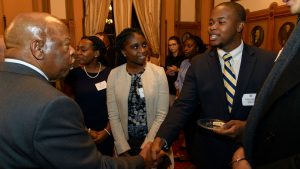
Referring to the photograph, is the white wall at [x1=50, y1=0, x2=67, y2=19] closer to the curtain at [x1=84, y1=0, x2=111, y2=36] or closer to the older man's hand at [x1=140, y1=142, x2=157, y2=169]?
the curtain at [x1=84, y1=0, x2=111, y2=36]

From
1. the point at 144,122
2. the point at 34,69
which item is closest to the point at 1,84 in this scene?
the point at 34,69

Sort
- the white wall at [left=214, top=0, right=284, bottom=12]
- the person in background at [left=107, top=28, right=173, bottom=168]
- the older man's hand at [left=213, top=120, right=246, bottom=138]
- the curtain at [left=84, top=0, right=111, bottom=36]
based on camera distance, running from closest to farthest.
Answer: the older man's hand at [left=213, top=120, right=246, bottom=138] → the person in background at [left=107, top=28, right=173, bottom=168] → the white wall at [left=214, top=0, right=284, bottom=12] → the curtain at [left=84, top=0, right=111, bottom=36]

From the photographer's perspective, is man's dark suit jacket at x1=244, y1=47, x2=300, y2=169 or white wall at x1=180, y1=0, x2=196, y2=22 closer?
man's dark suit jacket at x1=244, y1=47, x2=300, y2=169

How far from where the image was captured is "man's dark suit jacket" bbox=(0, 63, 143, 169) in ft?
3.49

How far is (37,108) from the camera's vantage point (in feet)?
3.47

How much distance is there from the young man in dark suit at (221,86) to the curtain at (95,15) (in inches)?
227

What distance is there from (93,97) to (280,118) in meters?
2.00

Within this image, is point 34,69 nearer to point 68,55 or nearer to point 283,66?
point 68,55

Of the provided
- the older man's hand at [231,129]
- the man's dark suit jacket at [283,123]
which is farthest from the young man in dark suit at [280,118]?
the older man's hand at [231,129]

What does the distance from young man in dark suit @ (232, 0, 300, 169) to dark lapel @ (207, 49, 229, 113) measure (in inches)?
26.9

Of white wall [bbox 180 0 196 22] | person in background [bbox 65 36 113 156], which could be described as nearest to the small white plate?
person in background [bbox 65 36 113 156]

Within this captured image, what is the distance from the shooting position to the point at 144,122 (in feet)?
7.77

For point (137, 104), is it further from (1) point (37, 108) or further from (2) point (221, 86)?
(1) point (37, 108)

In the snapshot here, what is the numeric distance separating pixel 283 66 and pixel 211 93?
851 millimetres
